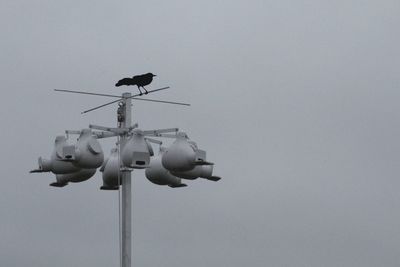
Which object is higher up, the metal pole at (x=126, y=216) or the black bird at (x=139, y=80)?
the black bird at (x=139, y=80)

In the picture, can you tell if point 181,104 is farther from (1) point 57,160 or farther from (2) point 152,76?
(1) point 57,160

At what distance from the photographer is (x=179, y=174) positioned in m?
31.3

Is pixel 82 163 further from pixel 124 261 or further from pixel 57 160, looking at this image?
pixel 124 261

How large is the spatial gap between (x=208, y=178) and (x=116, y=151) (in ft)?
9.08

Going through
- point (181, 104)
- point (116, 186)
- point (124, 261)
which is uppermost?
point (181, 104)

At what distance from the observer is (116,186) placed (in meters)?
32.6

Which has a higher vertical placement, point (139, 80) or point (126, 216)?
point (139, 80)

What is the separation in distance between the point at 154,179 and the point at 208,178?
5.16 ft

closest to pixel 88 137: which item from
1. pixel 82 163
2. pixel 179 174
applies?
pixel 82 163

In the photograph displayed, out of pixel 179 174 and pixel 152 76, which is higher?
pixel 152 76

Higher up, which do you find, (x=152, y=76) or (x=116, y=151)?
(x=152, y=76)

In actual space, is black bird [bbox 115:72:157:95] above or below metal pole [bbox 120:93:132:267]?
above

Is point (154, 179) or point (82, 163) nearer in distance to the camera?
point (82, 163)

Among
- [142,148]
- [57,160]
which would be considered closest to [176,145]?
[142,148]
